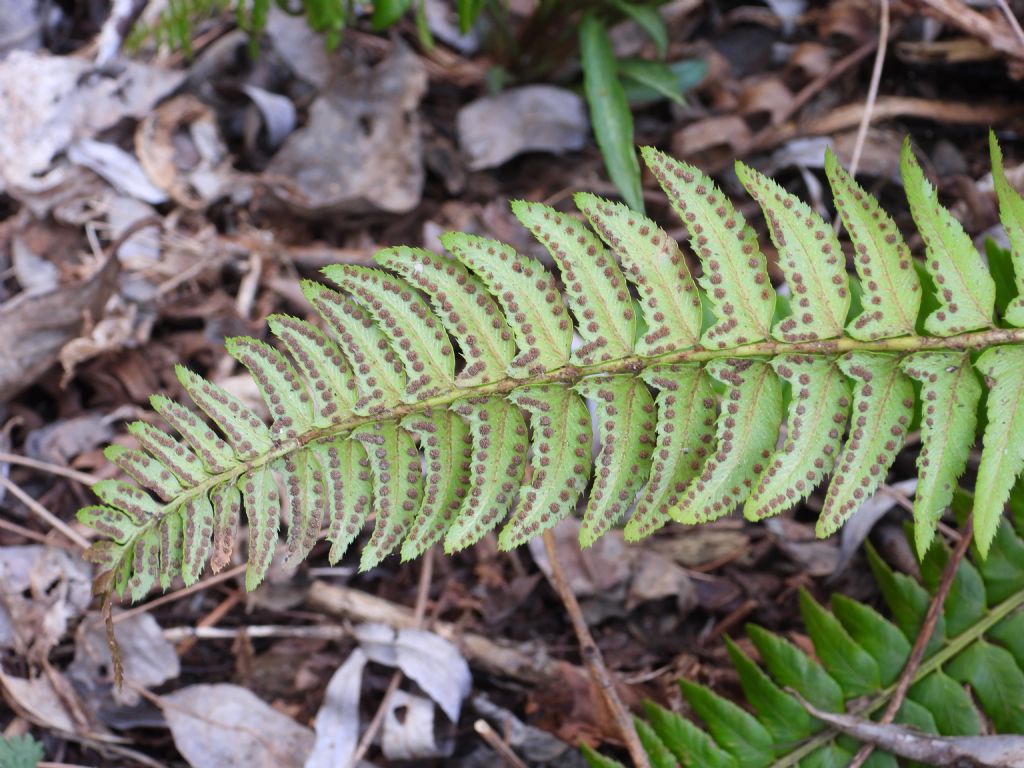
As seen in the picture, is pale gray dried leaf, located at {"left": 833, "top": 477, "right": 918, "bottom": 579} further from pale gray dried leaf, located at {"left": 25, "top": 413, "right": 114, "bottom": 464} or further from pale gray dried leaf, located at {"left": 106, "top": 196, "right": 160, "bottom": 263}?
pale gray dried leaf, located at {"left": 106, "top": 196, "right": 160, "bottom": 263}

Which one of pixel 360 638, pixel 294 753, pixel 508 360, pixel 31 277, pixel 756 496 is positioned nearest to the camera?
pixel 756 496

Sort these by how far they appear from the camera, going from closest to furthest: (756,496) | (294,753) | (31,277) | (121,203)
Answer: (756,496), (294,753), (31,277), (121,203)

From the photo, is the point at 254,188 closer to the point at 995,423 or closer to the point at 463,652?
the point at 463,652

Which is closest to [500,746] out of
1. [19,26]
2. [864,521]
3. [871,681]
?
[871,681]

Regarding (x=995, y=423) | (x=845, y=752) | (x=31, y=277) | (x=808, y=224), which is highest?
(x=808, y=224)

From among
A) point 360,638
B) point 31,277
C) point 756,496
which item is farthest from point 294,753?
point 31,277

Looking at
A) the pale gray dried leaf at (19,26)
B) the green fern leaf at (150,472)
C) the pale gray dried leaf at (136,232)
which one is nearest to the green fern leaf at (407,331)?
the green fern leaf at (150,472)
